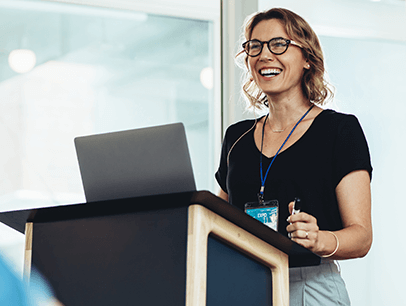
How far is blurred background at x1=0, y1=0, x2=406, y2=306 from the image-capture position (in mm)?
3039

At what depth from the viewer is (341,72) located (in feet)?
11.5

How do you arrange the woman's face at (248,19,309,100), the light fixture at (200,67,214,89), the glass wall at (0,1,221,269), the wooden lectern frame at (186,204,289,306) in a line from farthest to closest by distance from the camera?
the light fixture at (200,67,214,89) < the glass wall at (0,1,221,269) < the woman's face at (248,19,309,100) < the wooden lectern frame at (186,204,289,306)

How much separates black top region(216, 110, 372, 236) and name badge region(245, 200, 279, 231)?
3 cm

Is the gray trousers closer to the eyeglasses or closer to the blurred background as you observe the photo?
the eyeglasses

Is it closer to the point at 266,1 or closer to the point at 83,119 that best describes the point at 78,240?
the point at 83,119

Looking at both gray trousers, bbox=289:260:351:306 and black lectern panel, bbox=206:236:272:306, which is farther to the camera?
gray trousers, bbox=289:260:351:306

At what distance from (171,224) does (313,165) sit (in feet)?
2.64

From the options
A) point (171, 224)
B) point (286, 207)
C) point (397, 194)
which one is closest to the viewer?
point (171, 224)

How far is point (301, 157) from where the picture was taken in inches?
66.0

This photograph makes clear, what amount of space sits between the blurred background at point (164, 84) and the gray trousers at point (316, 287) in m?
1.82

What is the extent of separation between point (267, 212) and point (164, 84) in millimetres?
1926

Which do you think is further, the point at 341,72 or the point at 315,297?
the point at 341,72

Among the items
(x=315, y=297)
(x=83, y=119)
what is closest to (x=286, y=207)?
(x=315, y=297)

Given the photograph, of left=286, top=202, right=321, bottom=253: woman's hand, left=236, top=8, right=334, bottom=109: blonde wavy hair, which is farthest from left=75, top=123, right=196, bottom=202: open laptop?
left=236, top=8, right=334, bottom=109: blonde wavy hair
